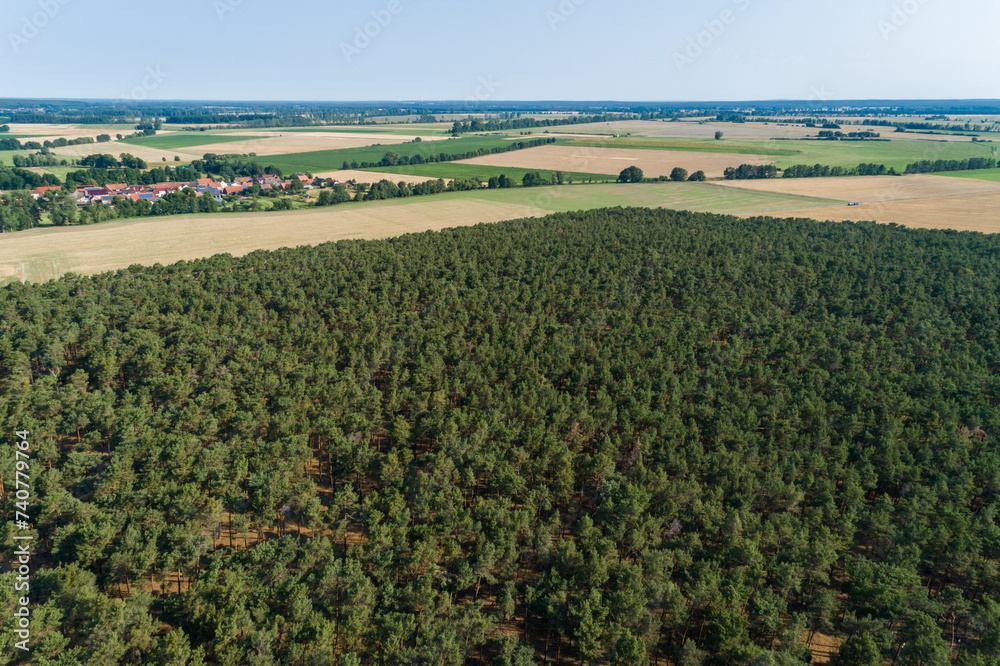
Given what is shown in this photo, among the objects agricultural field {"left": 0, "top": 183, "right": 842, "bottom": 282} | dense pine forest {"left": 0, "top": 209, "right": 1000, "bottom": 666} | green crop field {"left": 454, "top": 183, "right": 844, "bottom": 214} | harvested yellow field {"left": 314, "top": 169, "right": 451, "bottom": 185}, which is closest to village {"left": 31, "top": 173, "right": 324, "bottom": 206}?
harvested yellow field {"left": 314, "top": 169, "right": 451, "bottom": 185}

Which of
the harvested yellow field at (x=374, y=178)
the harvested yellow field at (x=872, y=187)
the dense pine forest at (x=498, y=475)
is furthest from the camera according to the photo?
the harvested yellow field at (x=374, y=178)

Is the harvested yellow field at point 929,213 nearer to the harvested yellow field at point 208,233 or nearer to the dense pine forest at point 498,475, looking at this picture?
the dense pine forest at point 498,475

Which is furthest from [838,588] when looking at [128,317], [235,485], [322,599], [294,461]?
[128,317]

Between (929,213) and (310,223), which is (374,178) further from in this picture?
(929,213)

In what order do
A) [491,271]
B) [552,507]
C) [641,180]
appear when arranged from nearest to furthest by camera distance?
[552,507] → [491,271] → [641,180]

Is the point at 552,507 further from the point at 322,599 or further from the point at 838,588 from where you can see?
the point at 838,588

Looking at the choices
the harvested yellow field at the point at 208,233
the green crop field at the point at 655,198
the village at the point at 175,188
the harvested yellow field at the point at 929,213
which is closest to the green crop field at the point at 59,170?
the village at the point at 175,188
